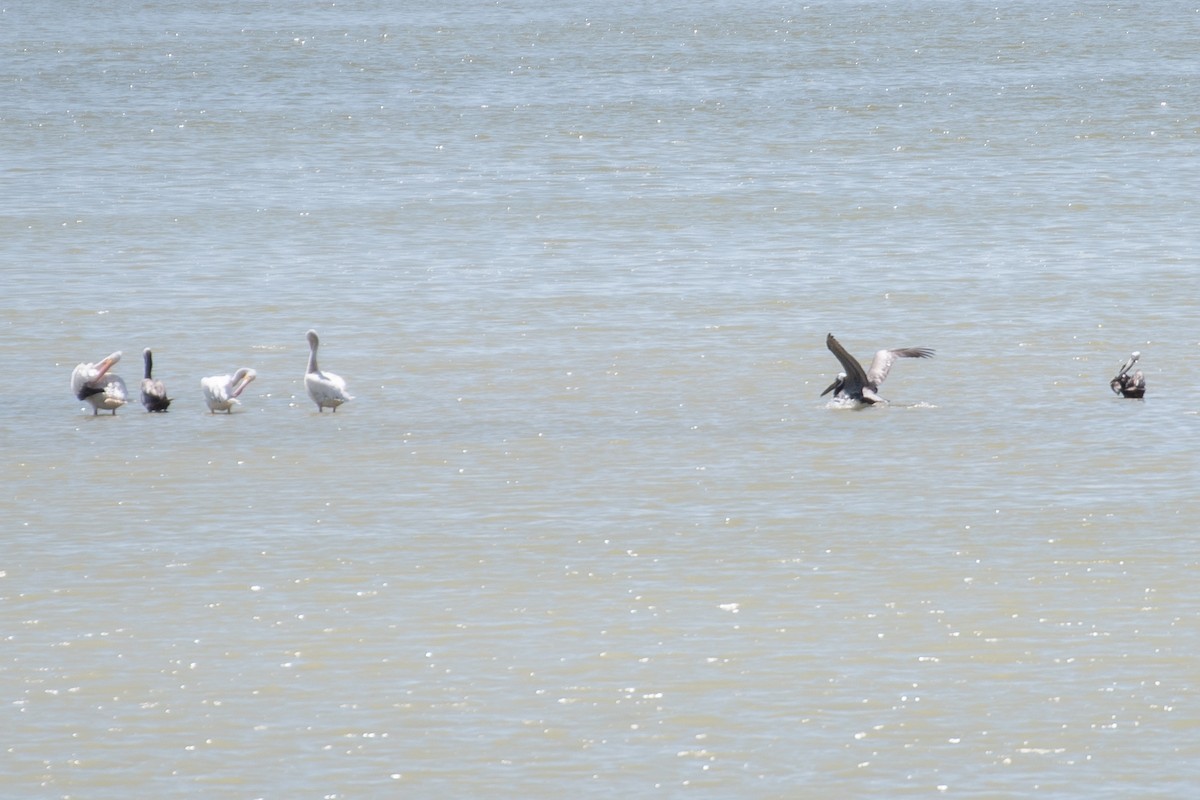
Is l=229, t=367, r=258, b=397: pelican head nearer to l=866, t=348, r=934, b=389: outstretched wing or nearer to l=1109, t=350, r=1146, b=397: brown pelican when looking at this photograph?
l=866, t=348, r=934, b=389: outstretched wing

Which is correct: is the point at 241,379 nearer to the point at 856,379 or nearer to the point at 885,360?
the point at 856,379

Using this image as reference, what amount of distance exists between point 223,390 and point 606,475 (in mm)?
2847

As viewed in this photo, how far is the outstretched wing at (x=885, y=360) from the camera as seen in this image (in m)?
14.7

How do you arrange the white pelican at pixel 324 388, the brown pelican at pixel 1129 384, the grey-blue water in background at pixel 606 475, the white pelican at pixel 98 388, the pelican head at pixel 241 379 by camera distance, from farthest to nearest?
1. the pelican head at pixel 241 379
2. the white pelican at pixel 98 388
3. the white pelican at pixel 324 388
4. the brown pelican at pixel 1129 384
5. the grey-blue water in background at pixel 606 475

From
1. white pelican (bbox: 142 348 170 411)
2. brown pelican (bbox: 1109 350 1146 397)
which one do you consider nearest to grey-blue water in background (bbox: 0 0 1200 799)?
brown pelican (bbox: 1109 350 1146 397)

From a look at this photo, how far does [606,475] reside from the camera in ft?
42.0

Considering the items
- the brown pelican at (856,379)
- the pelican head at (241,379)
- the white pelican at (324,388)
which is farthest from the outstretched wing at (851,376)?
the pelican head at (241,379)

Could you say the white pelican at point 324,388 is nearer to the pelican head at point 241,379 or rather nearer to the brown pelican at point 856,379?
the pelican head at point 241,379

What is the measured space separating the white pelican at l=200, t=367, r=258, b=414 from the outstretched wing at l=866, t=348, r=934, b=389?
156 inches

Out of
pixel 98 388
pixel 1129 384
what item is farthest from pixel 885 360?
pixel 98 388

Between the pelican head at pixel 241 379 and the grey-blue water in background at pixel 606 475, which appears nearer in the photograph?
the grey-blue water in background at pixel 606 475

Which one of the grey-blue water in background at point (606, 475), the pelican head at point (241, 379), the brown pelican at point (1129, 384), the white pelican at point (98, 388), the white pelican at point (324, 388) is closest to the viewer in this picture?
the grey-blue water in background at point (606, 475)

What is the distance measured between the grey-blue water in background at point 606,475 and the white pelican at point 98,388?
0.44ft

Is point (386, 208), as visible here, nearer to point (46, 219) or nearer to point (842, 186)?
point (46, 219)
